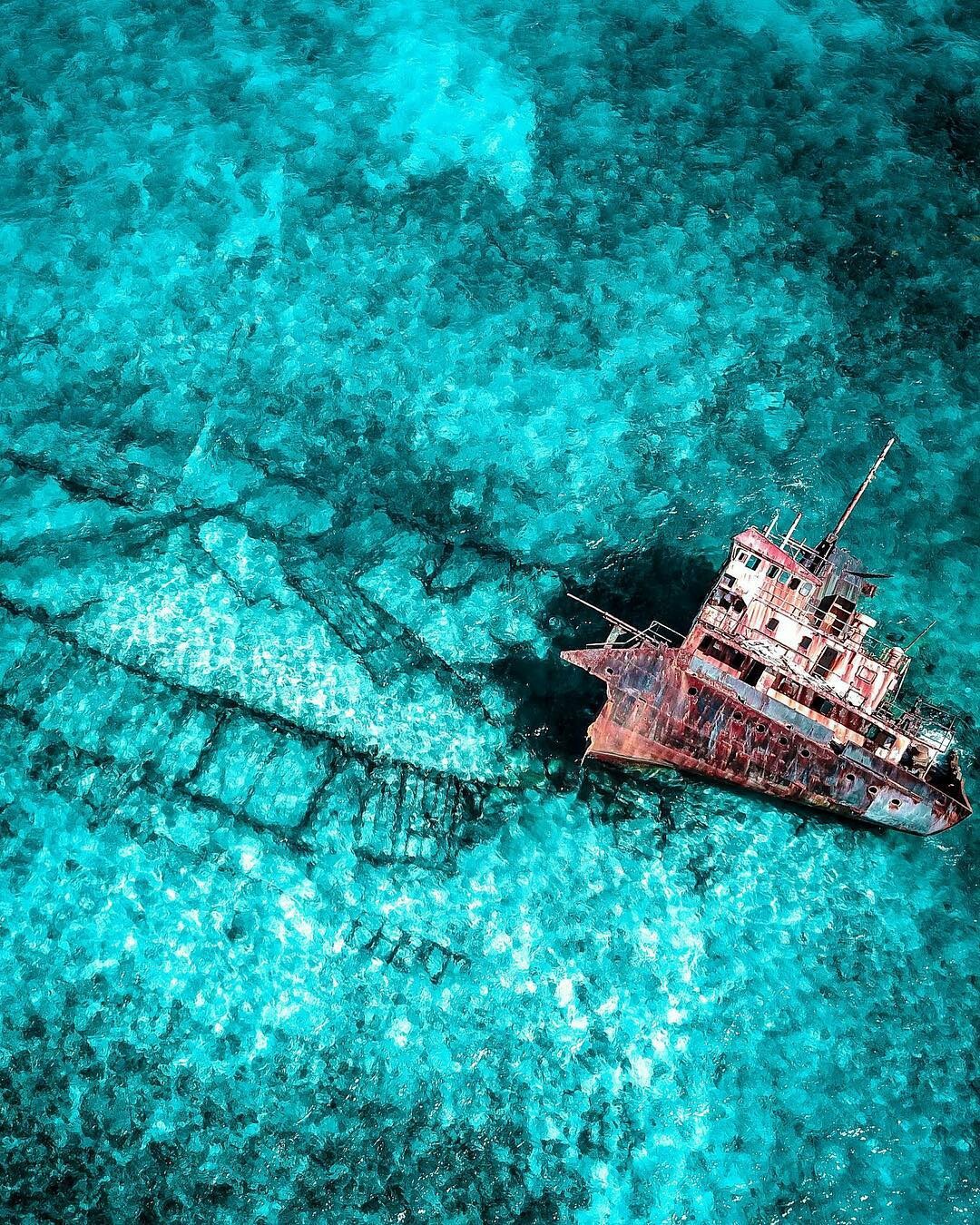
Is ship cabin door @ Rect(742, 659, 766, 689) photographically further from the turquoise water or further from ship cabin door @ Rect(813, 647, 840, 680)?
the turquoise water

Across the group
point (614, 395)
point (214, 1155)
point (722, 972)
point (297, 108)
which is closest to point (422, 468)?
point (614, 395)

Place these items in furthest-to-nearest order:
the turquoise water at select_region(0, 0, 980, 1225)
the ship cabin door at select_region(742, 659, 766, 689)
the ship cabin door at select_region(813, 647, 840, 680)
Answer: the ship cabin door at select_region(813, 647, 840, 680) → the ship cabin door at select_region(742, 659, 766, 689) → the turquoise water at select_region(0, 0, 980, 1225)

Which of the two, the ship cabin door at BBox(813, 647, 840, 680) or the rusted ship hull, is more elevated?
the ship cabin door at BBox(813, 647, 840, 680)

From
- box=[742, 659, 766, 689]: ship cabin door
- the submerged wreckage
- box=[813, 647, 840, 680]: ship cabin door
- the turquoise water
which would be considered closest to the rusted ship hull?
the submerged wreckage

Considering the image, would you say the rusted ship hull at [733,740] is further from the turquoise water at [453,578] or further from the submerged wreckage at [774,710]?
the turquoise water at [453,578]

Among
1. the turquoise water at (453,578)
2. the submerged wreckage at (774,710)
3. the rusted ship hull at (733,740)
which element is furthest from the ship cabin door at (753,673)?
the turquoise water at (453,578)

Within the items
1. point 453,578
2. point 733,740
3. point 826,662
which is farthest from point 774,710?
point 453,578
